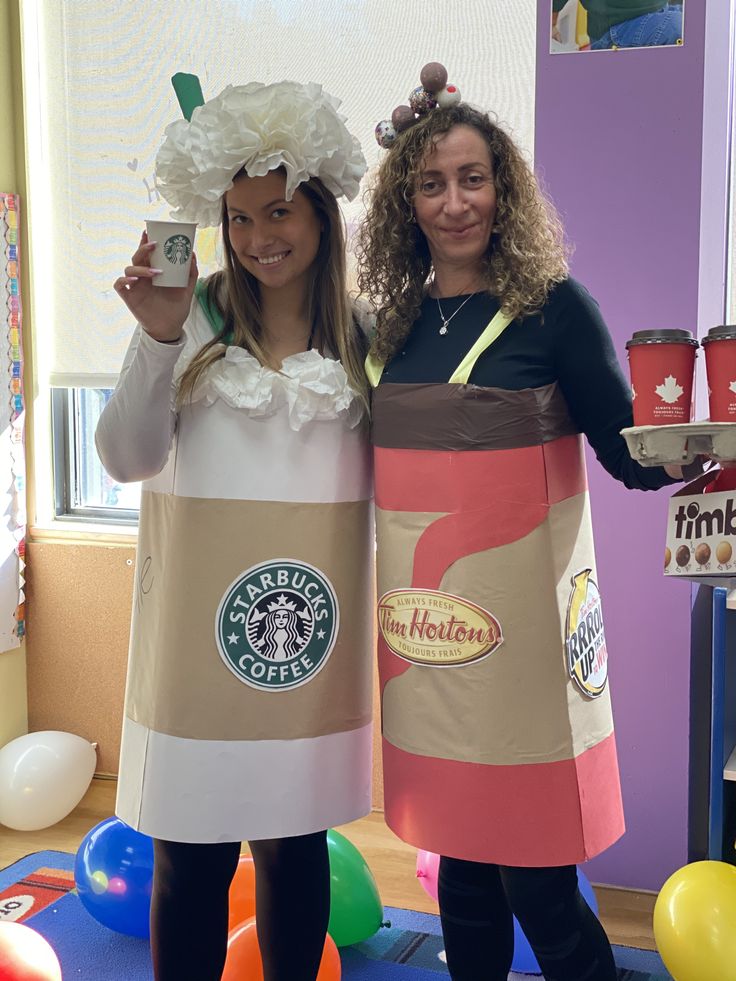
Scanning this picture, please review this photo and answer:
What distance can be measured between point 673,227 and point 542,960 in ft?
5.02

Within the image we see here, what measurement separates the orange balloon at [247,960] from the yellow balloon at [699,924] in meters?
0.62

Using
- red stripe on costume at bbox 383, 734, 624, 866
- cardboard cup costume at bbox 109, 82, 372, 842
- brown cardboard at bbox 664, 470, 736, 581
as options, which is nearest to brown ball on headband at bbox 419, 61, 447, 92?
cardboard cup costume at bbox 109, 82, 372, 842

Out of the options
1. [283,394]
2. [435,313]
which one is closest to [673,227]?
[435,313]

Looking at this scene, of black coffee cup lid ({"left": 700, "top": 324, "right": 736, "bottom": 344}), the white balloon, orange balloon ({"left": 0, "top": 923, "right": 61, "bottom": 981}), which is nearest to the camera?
black coffee cup lid ({"left": 700, "top": 324, "right": 736, "bottom": 344})

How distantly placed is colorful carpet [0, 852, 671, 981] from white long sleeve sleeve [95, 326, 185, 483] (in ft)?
4.05

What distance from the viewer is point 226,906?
165 centimetres

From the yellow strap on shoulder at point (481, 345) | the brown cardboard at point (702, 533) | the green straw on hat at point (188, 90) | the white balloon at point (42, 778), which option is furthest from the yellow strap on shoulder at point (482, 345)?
the white balloon at point (42, 778)

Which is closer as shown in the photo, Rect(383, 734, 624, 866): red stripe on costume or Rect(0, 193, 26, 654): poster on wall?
Rect(383, 734, 624, 866): red stripe on costume

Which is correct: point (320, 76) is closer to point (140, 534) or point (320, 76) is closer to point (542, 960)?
point (140, 534)

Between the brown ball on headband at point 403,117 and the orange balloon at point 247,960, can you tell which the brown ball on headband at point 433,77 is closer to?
the brown ball on headband at point 403,117

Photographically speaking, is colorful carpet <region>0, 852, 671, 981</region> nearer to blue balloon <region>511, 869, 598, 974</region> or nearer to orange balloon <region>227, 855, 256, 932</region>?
blue balloon <region>511, 869, 598, 974</region>

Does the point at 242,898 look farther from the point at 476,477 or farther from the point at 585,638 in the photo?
the point at 476,477

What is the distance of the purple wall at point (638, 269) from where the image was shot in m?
2.29

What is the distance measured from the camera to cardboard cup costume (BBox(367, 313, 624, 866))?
4.87 ft
